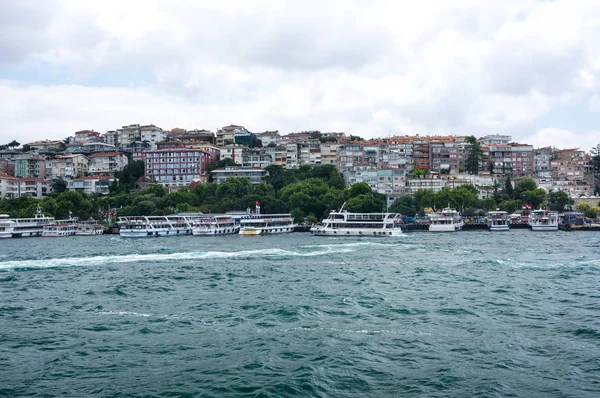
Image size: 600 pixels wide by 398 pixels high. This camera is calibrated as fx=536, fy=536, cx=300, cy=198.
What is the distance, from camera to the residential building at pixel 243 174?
82750 mm

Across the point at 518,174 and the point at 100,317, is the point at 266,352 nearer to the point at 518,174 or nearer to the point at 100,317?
the point at 100,317

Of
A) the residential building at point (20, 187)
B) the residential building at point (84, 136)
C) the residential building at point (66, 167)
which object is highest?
the residential building at point (84, 136)

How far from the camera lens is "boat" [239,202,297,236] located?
60.3 metres

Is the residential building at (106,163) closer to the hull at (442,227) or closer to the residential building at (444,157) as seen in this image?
the residential building at (444,157)

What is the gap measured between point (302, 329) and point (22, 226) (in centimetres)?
5777

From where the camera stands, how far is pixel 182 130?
403 feet

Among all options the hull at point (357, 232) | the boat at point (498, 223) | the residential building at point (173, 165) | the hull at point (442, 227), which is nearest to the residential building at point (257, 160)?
the residential building at point (173, 165)

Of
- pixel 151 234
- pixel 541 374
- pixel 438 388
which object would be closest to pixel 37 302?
pixel 438 388

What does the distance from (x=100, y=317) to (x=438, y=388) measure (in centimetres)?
1202

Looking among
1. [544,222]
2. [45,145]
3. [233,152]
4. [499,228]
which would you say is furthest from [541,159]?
[45,145]

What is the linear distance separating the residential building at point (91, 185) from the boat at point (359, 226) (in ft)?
140

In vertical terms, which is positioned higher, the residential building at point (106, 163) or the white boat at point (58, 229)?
the residential building at point (106, 163)

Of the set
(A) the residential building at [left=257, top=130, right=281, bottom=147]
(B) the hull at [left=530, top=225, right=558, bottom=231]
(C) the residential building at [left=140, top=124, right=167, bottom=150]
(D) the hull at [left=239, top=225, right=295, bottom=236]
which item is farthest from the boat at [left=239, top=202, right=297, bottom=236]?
(C) the residential building at [left=140, top=124, right=167, bottom=150]

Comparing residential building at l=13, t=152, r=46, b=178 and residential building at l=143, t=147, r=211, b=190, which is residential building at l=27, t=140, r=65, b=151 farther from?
residential building at l=143, t=147, r=211, b=190
